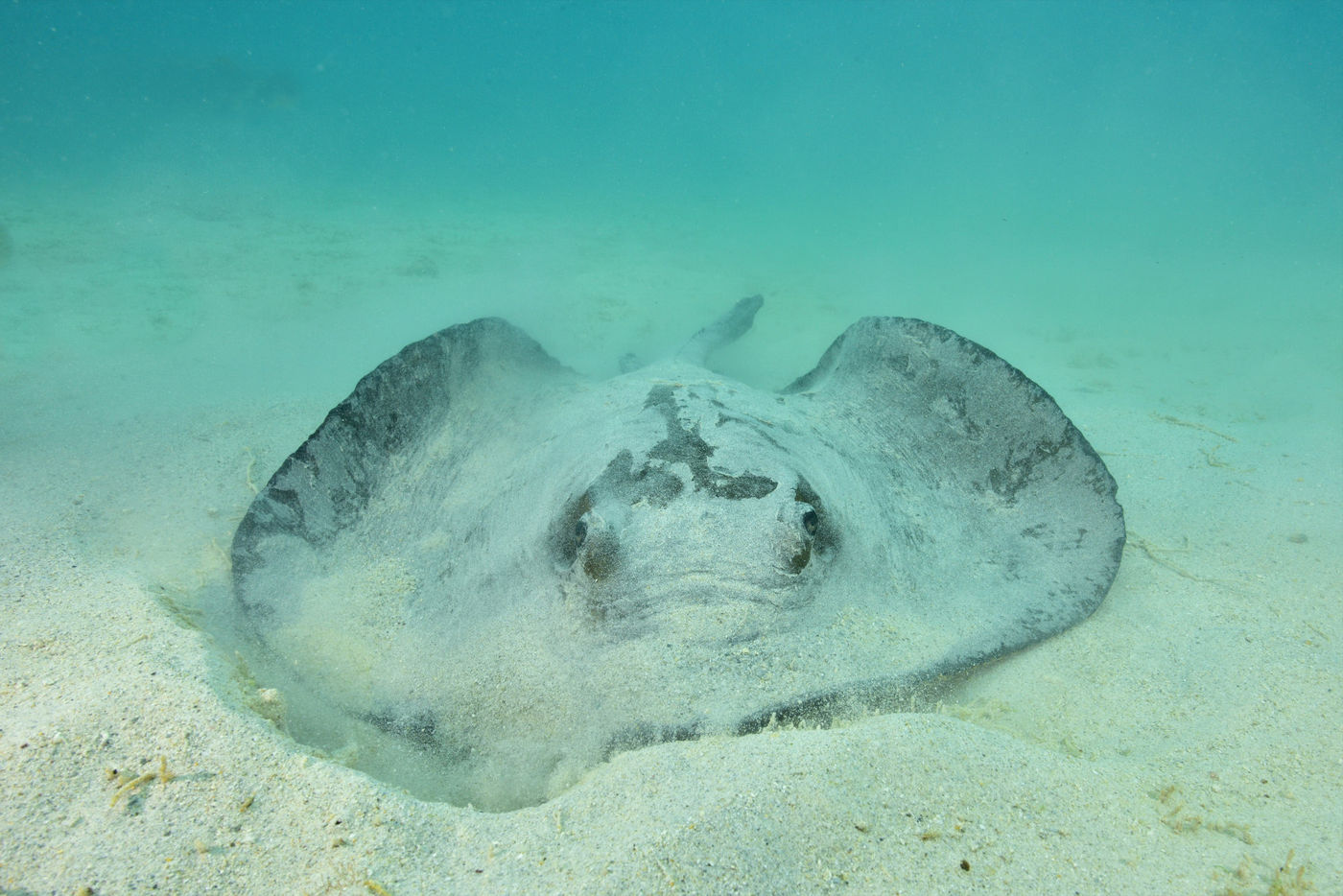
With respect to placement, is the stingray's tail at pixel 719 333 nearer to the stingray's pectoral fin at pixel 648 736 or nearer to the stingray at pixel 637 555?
the stingray at pixel 637 555

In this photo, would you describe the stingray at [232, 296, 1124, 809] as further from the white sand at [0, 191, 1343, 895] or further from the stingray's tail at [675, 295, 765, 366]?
the stingray's tail at [675, 295, 765, 366]

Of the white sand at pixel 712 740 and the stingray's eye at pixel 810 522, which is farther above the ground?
the stingray's eye at pixel 810 522

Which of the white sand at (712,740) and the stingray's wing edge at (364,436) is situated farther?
the stingray's wing edge at (364,436)

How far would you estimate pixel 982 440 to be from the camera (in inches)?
179

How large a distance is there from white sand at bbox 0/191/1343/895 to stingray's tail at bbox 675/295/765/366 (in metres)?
4.34

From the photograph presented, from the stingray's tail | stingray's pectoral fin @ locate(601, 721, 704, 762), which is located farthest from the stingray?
the stingray's tail

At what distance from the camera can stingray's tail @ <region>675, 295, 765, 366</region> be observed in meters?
→ 7.65

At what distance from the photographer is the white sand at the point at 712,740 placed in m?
1.78

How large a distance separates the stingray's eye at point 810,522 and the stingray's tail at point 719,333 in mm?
3984

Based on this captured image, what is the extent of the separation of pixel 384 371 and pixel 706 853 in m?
3.69

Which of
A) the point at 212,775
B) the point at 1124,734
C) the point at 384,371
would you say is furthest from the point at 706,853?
the point at 384,371

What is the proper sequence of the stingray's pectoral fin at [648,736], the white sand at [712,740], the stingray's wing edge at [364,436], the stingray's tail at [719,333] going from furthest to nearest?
the stingray's tail at [719,333], the stingray's wing edge at [364,436], the stingray's pectoral fin at [648,736], the white sand at [712,740]

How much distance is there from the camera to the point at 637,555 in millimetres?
2844

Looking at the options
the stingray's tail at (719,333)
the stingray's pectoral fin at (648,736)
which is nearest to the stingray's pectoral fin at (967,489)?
the stingray's pectoral fin at (648,736)
